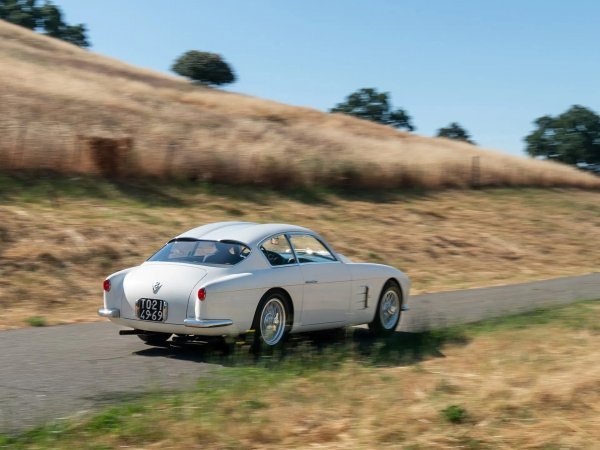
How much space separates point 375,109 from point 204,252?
84805 millimetres

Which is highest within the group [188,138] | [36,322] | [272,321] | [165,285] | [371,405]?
[188,138]

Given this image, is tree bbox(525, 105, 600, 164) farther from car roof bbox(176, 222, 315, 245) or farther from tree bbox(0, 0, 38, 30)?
car roof bbox(176, 222, 315, 245)

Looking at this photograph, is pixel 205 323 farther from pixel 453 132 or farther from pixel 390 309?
pixel 453 132

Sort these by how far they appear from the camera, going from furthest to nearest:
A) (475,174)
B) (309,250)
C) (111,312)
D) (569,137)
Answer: (569,137)
(475,174)
(309,250)
(111,312)

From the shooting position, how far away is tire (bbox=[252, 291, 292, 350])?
9227 millimetres

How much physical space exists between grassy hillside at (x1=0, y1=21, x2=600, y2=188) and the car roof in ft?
40.2

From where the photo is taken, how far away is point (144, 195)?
2216cm

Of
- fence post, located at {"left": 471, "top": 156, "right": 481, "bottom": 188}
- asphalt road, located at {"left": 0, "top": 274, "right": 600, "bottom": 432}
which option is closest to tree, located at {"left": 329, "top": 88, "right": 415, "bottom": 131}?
fence post, located at {"left": 471, "top": 156, "right": 481, "bottom": 188}

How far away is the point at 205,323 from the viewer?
8.70 m

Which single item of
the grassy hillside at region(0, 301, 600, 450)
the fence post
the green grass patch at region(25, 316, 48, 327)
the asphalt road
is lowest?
the green grass patch at region(25, 316, 48, 327)

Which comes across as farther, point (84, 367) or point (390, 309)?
point (390, 309)

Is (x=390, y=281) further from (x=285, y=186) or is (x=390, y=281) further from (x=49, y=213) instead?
(x=285, y=186)

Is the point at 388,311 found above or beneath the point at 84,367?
above

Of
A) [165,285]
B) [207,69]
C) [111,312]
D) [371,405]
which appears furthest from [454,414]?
[207,69]
